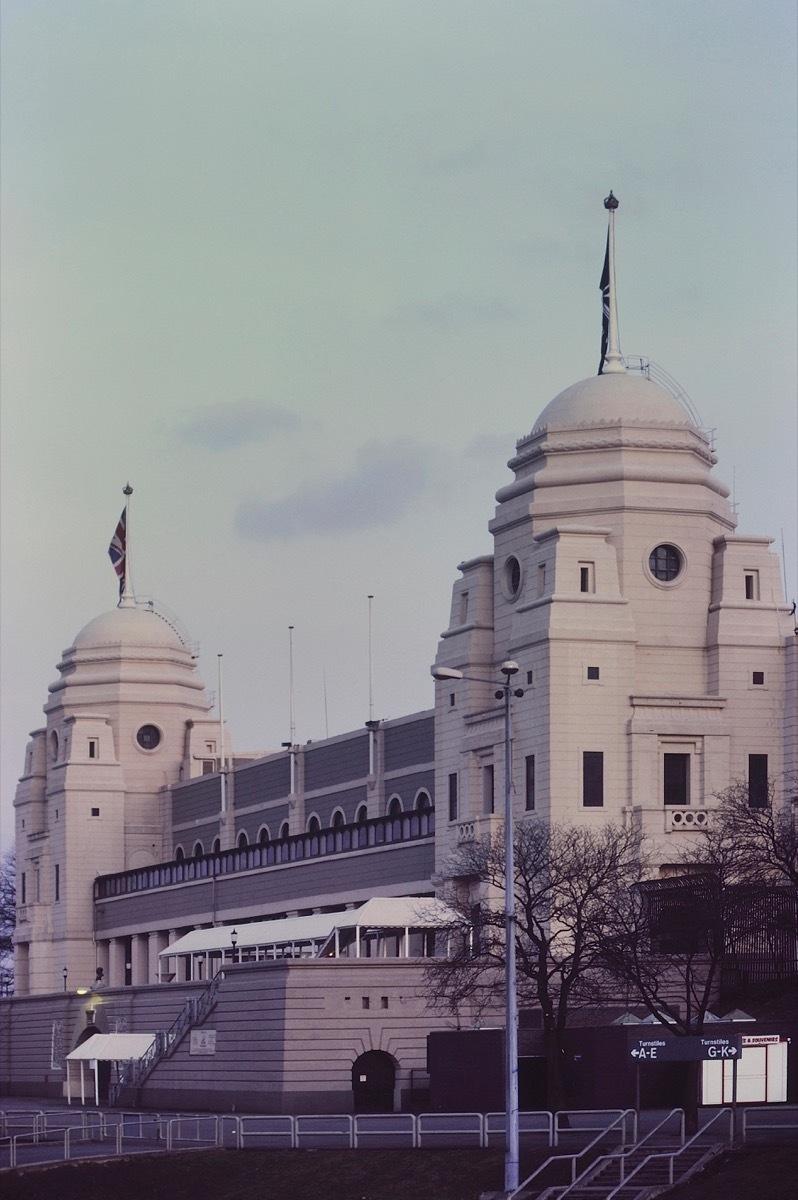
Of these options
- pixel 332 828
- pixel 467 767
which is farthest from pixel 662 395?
pixel 332 828

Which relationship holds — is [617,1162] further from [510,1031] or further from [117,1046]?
[117,1046]

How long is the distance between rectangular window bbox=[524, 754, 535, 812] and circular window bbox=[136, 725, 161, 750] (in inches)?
2250

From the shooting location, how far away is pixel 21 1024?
130 m

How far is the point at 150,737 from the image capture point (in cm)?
15838

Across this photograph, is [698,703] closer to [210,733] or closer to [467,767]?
[467,767]

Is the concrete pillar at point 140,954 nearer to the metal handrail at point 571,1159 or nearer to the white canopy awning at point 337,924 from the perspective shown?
the white canopy awning at point 337,924

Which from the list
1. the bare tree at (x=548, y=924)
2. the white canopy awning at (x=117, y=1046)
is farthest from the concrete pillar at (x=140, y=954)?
the bare tree at (x=548, y=924)

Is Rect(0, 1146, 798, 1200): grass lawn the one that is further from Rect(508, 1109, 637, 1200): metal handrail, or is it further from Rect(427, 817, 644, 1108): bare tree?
Rect(427, 817, 644, 1108): bare tree

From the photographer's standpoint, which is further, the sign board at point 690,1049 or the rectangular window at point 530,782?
the rectangular window at point 530,782

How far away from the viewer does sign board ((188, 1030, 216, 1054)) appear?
99.2 metres

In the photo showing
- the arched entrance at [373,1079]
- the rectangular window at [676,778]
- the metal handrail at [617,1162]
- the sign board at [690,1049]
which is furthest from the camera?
the rectangular window at [676,778]

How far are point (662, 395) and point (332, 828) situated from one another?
30.0 meters

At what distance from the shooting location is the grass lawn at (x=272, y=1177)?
210ft

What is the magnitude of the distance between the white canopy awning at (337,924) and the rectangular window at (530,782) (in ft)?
19.0
